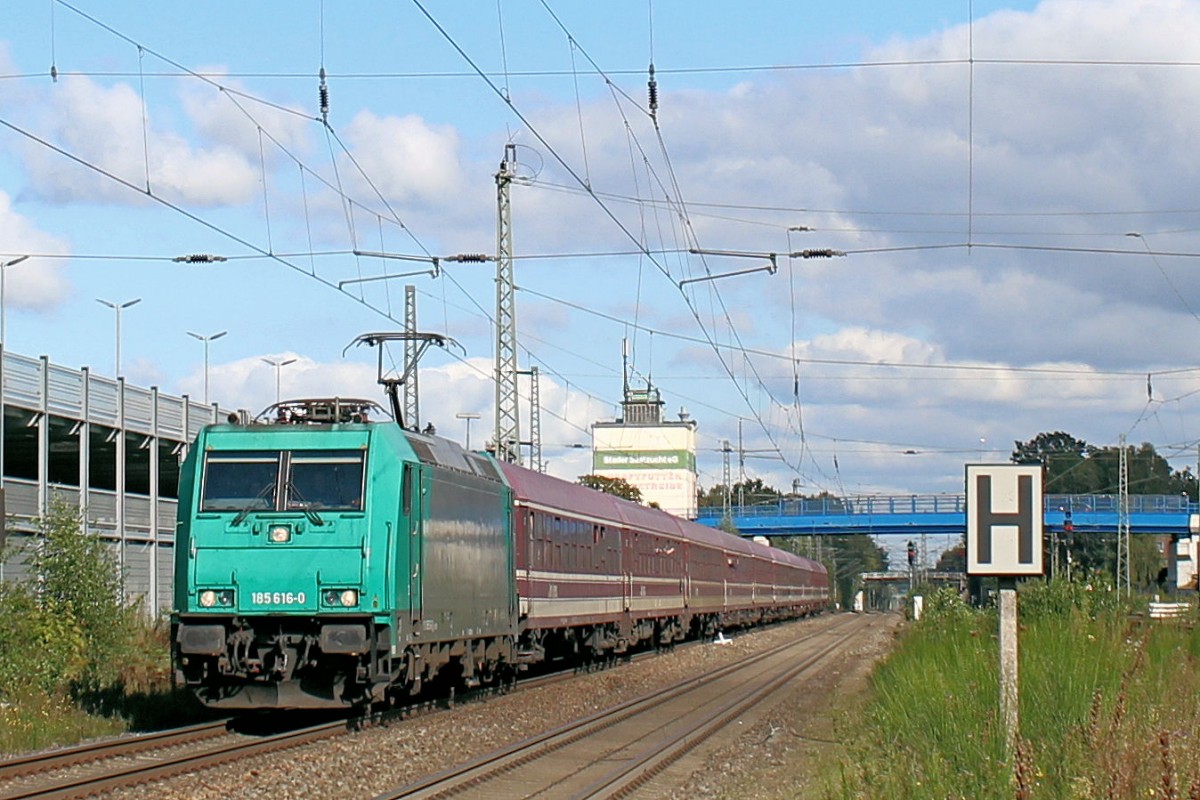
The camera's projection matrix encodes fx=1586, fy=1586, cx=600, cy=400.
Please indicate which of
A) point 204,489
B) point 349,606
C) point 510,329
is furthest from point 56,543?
point 510,329

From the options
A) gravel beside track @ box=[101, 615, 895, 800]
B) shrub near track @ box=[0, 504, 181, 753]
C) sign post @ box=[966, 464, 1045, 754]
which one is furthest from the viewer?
shrub near track @ box=[0, 504, 181, 753]

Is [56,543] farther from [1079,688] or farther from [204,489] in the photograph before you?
[1079,688]

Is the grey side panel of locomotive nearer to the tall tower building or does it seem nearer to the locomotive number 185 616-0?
the locomotive number 185 616-0

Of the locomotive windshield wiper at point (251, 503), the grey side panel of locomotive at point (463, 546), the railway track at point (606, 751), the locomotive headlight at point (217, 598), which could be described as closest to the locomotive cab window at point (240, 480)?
the locomotive windshield wiper at point (251, 503)

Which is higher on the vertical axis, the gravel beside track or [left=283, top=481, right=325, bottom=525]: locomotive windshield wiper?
[left=283, top=481, right=325, bottom=525]: locomotive windshield wiper

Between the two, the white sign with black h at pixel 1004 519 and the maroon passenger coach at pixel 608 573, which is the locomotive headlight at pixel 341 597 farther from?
the white sign with black h at pixel 1004 519

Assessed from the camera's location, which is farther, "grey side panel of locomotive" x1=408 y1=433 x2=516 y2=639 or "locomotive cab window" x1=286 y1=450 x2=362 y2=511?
"grey side panel of locomotive" x1=408 y1=433 x2=516 y2=639

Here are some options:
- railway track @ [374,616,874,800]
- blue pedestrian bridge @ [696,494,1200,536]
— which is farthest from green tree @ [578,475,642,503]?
railway track @ [374,616,874,800]

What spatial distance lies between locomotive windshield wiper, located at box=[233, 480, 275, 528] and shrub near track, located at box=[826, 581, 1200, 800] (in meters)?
7.10

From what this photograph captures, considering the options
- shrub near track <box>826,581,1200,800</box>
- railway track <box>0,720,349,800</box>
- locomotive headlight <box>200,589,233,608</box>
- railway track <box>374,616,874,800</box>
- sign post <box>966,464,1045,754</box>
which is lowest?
railway track <box>374,616,874,800</box>

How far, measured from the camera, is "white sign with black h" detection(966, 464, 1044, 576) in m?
9.60

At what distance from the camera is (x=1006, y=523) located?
383 inches

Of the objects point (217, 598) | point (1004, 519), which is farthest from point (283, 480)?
point (1004, 519)

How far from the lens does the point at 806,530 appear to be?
94.5 meters
